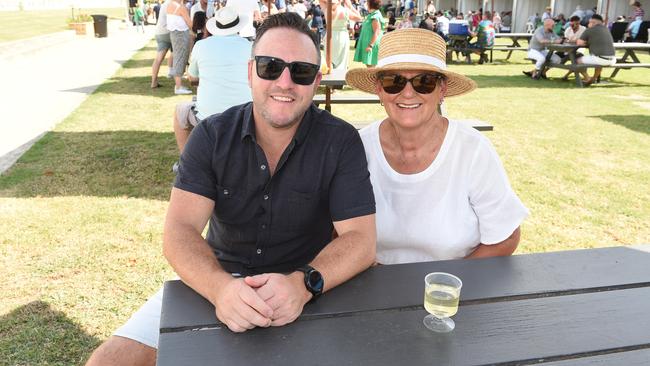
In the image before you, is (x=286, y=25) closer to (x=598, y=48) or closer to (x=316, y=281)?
(x=316, y=281)

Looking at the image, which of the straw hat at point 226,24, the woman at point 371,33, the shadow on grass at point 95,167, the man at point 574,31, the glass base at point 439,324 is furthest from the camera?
the man at point 574,31

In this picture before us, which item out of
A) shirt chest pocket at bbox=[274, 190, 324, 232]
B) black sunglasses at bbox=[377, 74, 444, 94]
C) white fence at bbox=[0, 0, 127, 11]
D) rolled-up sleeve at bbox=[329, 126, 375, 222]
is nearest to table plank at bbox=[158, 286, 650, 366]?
rolled-up sleeve at bbox=[329, 126, 375, 222]

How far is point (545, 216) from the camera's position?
458 cm

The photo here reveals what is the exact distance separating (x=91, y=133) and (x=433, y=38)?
18.9ft

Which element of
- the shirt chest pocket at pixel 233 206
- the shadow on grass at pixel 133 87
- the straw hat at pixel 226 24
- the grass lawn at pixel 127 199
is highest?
the straw hat at pixel 226 24

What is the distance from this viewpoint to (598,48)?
12008 mm

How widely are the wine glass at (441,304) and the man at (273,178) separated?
40cm

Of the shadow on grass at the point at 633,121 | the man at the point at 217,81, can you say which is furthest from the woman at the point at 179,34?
the shadow on grass at the point at 633,121

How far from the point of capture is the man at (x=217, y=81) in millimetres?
4730

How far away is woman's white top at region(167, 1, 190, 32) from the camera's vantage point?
9.43 meters

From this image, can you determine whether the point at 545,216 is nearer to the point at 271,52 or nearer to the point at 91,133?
the point at 271,52

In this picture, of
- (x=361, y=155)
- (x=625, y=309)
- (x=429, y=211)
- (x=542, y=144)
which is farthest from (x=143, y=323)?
(x=542, y=144)

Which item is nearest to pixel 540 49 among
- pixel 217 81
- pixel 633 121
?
pixel 633 121

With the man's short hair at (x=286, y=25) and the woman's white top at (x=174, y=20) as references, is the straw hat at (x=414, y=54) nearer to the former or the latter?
the man's short hair at (x=286, y=25)
